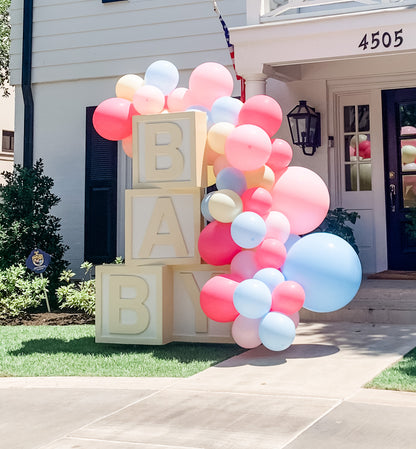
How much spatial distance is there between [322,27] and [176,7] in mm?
3704

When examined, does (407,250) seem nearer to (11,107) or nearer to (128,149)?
(128,149)

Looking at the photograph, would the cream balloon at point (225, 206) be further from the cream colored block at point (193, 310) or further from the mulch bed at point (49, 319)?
the mulch bed at point (49, 319)

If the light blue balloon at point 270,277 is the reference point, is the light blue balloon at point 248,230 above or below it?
above

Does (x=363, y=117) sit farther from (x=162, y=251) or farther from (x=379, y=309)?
(x=162, y=251)

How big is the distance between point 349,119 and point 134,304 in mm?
4943

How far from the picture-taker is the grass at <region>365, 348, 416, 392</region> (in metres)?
5.09

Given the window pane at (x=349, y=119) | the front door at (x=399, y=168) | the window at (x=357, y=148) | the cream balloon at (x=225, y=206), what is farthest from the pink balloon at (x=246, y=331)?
the window pane at (x=349, y=119)

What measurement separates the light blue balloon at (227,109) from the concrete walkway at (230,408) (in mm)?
2157

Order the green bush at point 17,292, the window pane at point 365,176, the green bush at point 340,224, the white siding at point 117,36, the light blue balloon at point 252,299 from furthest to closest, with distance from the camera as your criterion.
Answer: the white siding at point 117,36 → the window pane at point 365,176 → the green bush at point 340,224 → the green bush at point 17,292 → the light blue balloon at point 252,299

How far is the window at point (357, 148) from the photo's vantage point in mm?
10148

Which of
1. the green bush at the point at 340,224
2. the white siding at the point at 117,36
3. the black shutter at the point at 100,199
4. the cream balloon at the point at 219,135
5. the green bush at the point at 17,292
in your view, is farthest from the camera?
the black shutter at the point at 100,199

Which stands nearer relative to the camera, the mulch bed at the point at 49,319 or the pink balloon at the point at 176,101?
the pink balloon at the point at 176,101

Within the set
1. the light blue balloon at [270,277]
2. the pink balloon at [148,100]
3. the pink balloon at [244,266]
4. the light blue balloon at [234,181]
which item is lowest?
the light blue balloon at [270,277]

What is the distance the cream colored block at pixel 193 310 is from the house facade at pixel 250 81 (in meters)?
2.82
